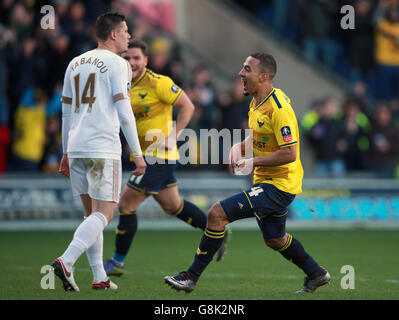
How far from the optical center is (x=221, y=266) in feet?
30.3

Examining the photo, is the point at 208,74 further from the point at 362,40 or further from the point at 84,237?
the point at 84,237

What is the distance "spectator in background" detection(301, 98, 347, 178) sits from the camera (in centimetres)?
1555

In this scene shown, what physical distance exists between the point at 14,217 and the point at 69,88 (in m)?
7.57

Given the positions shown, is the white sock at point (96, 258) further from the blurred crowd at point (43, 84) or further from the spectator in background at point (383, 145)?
the spectator in background at point (383, 145)

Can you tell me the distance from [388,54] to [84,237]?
13252mm

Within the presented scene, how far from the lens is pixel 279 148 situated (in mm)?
6961

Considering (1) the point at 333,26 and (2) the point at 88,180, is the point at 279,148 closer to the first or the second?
(2) the point at 88,180

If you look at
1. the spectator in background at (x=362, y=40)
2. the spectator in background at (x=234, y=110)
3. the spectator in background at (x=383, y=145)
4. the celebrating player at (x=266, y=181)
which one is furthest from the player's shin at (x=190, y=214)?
the spectator in background at (x=362, y=40)

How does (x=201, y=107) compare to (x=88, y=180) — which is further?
(x=201, y=107)

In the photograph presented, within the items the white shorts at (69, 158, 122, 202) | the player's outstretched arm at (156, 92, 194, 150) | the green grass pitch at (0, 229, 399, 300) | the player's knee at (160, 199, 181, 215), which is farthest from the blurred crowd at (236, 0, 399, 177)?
the white shorts at (69, 158, 122, 202)

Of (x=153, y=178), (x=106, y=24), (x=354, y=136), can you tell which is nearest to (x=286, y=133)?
(x=106, y=24)

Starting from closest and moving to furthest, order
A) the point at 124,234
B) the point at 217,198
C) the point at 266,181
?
the point at 266,181 → the point at 124,234 → the point at 217,198

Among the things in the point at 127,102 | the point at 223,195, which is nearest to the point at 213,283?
the point at 127,102

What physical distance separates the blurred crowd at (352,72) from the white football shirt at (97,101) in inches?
357
